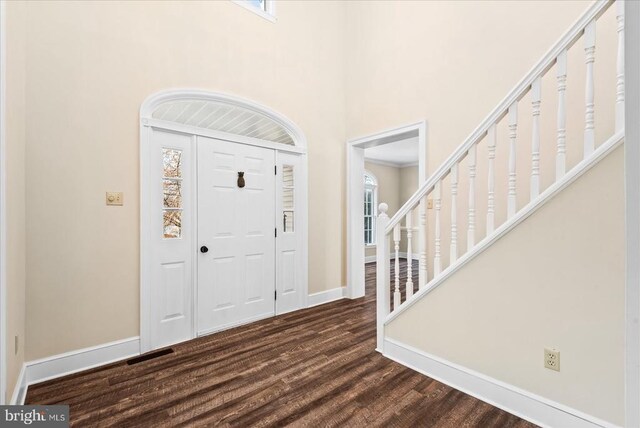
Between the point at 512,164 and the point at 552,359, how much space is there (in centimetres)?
119

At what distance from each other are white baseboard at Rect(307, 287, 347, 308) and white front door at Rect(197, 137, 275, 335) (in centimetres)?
62

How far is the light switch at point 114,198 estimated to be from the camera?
8.26ft

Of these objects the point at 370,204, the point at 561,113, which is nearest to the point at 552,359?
the point at 561,113

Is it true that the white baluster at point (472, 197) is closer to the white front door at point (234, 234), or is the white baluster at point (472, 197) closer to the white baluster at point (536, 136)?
the white baluster at point (536, 136)

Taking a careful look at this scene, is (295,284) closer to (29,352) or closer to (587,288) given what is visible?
(29,352)

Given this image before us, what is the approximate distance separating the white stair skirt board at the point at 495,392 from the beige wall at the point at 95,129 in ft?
8.01

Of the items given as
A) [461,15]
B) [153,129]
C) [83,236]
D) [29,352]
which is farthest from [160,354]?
[461,15]

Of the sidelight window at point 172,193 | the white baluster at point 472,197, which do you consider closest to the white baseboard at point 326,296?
the sidelight window at point 172,193

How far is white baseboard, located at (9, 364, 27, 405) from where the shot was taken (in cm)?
183

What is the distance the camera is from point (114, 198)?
2.54 m

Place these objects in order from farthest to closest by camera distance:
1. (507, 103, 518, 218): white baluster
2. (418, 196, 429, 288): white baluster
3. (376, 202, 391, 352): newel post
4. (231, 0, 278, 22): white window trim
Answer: (231, 0, 278, 22): white window trim, (376, 202, 391, 352): newel post, (418, 196, 429, 288): white baluster, (507, 103, 518, 218): white baluster

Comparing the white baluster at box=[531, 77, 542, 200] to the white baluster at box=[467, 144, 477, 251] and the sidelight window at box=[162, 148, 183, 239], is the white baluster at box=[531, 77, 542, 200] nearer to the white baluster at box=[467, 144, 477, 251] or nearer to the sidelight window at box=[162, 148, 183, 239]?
the white baluster at box=[467, 144, 477, 251]

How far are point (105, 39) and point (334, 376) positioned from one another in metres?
3.38

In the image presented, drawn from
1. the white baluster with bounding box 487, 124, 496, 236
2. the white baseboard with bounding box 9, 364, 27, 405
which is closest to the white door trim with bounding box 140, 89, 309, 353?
the white baseboard with bounding box 9, 364, 27, 405
